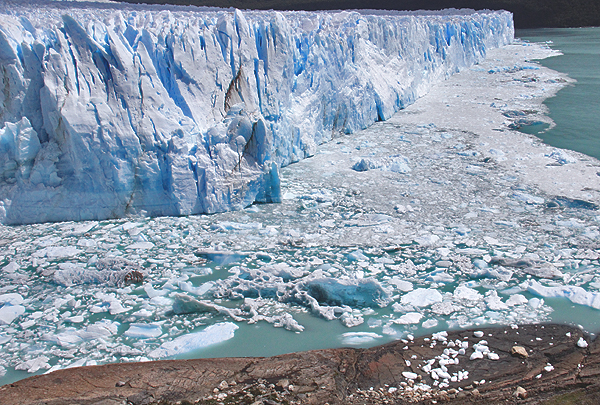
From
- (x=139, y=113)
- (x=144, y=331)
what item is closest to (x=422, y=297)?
(x=144, y=331)

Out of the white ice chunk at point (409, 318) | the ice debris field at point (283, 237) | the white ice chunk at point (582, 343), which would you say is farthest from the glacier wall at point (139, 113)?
the white ice chunk at point (582, 343)

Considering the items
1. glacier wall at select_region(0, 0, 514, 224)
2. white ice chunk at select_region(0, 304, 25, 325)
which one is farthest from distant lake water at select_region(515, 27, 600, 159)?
white ice chunk at select_region(0, 304, 25, 325)

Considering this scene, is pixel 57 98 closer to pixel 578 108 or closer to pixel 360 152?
pixel 360 152

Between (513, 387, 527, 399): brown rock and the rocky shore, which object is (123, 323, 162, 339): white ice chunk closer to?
the rocky shore

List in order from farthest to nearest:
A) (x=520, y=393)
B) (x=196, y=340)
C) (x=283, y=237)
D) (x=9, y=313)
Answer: (x=283, y=237) < (x=9, y=313) < (x=196, y=340) < (x=520, y=393)

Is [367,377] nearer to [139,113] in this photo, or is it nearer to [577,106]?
[139,113]

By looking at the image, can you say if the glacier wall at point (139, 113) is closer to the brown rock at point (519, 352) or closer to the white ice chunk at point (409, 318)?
the white ice chunk at point (409, 318)
